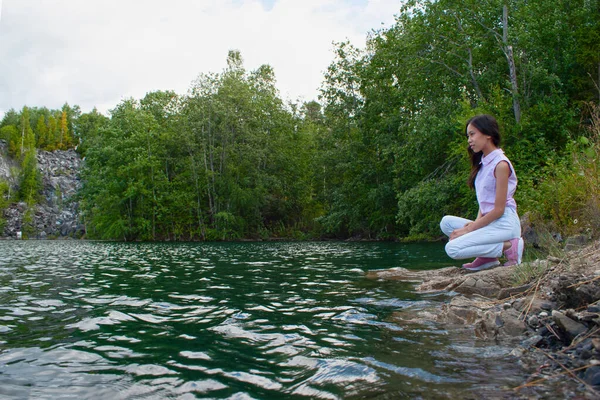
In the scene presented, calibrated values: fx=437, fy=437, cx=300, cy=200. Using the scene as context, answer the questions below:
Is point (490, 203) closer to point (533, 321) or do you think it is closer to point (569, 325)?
point (533, 321)

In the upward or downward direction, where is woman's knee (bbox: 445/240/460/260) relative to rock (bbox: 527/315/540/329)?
upward

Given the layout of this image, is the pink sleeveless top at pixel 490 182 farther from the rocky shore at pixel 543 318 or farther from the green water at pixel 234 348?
the green water at pixel 234 348

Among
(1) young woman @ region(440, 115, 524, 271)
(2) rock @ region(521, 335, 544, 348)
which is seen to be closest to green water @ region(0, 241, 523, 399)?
(2) rock @ region(521, 335, 544, 348)

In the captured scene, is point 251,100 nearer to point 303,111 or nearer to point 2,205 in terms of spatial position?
point 303,111

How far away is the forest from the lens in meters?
19.6

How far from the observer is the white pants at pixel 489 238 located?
572 cm

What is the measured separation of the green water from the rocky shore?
0.65 ft

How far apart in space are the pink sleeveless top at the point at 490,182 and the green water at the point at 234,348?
4.77 feet

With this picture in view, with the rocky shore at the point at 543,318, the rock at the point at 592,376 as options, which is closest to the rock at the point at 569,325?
the rocky shore at the point at 543,318

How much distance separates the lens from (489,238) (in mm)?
5762

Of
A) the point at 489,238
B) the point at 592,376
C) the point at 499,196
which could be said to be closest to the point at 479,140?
the point at 499,196

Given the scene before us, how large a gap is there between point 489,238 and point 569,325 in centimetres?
274

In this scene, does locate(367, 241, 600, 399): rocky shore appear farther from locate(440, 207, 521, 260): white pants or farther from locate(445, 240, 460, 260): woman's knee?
locate(445, 240, 460, 260): woman's knee

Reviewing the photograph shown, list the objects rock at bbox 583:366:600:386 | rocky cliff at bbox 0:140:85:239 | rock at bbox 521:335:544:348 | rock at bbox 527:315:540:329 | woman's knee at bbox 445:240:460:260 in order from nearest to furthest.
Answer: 1. rock at bbox 583:366:600:386
2. rock at bbox 521:335:544:348
3. rock at bbox 527:315:540:329
4. woman's knee at bbox 445:240:460:260
5. rocky cliff at bbox 0:140:85:239
